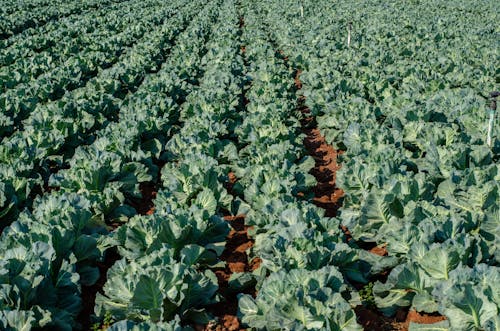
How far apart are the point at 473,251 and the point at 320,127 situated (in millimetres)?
6057

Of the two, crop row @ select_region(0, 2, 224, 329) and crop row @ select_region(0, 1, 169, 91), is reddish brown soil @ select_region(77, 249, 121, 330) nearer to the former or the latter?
crop row @ select_region(0, 2, 224, 329)

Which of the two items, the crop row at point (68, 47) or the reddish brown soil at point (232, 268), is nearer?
the reddish brown soil at point (232, 268)

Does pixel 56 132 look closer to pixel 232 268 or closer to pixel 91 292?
pixel 91 292

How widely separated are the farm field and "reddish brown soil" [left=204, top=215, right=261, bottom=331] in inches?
0.9

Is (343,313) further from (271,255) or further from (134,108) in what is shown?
(134,108)

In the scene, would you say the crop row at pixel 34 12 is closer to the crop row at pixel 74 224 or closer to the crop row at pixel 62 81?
the crop row at pixel 62 81

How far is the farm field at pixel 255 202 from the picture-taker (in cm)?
425

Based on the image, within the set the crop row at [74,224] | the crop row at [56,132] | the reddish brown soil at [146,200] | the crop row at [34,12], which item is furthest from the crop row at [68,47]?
the reddish brown soil at [146,200]

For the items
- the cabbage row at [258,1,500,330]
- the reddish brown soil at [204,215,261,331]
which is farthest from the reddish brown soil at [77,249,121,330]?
the cabbage row at [258,1,500,330]

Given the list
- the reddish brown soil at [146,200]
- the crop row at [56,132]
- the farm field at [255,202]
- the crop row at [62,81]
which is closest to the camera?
the farm field at [255,202]

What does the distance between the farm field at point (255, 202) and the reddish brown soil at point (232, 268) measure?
0.02 meters

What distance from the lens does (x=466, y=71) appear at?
1169 cm

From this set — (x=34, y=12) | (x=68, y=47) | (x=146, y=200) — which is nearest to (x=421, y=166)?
(x=146, y=200)

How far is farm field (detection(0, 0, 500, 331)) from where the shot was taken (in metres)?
4.25
